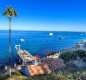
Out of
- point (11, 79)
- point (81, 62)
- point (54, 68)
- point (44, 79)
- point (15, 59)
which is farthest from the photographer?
point (15, 59)

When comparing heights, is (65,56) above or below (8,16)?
below

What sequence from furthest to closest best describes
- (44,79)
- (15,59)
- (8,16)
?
(15,59) → (8,16) → (44,79)

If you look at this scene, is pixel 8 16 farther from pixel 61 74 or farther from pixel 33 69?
pixel 61 74

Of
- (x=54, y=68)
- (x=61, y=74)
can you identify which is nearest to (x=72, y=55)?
(x=54, y=68)

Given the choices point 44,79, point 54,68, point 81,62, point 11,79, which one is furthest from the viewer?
point 81,62

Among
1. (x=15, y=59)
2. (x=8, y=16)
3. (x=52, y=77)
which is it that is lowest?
(x=15, y=59)

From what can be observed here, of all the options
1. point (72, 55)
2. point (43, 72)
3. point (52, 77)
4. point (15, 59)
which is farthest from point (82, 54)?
point (15, 59)

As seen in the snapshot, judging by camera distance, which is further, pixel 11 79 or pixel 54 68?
pixel 54 68

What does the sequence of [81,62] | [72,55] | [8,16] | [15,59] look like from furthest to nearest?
[15,59] → [72,55] → [81,62] → [8,16]

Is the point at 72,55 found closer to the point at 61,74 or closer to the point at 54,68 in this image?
the point at 54,68
